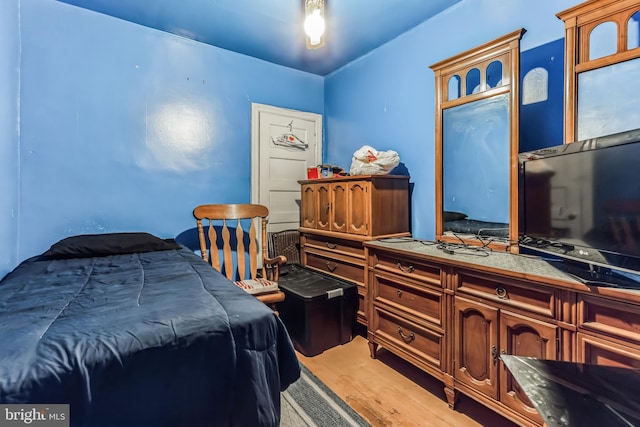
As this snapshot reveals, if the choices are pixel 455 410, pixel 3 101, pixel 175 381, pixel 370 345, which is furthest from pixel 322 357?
pixel 3 101

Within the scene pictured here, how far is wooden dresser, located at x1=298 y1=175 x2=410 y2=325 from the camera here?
2.38 metres

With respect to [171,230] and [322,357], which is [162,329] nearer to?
[322,357]

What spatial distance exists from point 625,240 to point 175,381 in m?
1.66

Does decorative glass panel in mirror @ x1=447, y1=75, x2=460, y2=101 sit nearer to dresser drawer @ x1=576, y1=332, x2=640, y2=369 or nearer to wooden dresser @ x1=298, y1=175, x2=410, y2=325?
wooden dresser @ x1=298, y1=175, x2=410, y2=325

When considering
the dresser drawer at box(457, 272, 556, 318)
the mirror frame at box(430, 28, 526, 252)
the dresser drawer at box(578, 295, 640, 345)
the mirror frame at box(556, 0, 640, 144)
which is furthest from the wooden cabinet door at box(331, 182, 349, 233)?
the dresser drawer at box(578, 295, 640, 345)

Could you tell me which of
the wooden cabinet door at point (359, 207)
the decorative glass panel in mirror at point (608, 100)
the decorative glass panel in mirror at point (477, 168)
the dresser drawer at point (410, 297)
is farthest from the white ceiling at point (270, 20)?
the dresser drawer at point (410, 297)

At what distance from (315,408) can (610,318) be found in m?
1.47

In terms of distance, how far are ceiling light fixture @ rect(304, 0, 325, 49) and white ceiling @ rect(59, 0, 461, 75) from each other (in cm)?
94

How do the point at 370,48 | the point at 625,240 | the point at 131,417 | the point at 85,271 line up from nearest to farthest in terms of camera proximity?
the point at 131,417, the point at 625,240, the point at 85,271, the point at 370,48

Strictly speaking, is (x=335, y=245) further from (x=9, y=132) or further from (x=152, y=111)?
(x=9, y=132)

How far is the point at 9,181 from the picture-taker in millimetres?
1932

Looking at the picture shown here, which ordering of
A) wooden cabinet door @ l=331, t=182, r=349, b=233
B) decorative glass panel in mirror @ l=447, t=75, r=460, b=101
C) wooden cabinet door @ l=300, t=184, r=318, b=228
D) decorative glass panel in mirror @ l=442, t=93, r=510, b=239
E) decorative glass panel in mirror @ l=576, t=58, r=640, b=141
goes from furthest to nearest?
wooden cabinet door @ l=300, t=184, r=318, b=228 → wooden cabinet door @ l=331, t=182, r=349, b=233 → decorative glass panel in mirror @ l=447, t=75, r=460, b=101 → decorative glass panel in mirror @ l=442, t=93, r=510, b=239 → decorative glass panel in mirror @ l=576, t=58, r=640, b=141

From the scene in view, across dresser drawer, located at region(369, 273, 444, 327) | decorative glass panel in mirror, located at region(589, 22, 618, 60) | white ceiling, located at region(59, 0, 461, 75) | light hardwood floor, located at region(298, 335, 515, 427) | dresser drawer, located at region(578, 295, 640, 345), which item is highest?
white ceiling, located at region(59, 0, 461, 75)

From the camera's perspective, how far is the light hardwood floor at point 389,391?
1664mm
